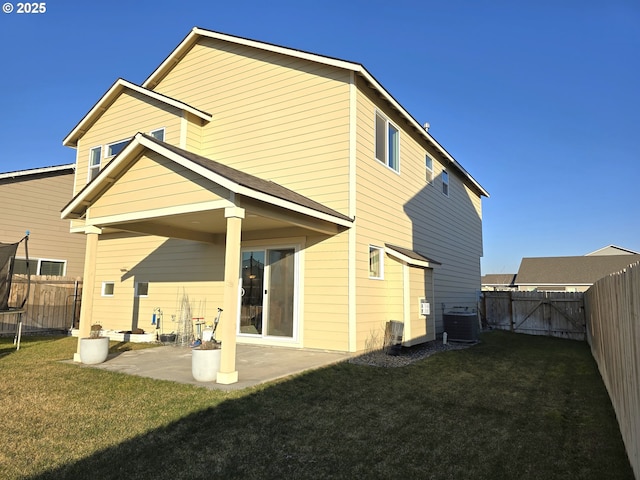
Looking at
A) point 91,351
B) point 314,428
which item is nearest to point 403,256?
point 314,428

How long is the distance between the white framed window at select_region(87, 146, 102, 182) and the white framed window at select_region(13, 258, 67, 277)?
4737 millimetres

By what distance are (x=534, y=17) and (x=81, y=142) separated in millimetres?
14404

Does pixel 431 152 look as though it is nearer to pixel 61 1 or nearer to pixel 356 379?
pixel 356 379

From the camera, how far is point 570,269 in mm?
32250

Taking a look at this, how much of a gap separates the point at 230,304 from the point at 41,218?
1371cm

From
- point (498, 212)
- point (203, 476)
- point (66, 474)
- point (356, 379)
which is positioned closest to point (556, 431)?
point (356, 379)

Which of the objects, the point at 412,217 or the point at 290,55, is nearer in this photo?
the point at 290,55

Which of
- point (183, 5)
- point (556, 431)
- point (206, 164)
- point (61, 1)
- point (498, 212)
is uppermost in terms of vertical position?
point (183, 5)

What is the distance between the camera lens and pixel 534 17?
10.4m

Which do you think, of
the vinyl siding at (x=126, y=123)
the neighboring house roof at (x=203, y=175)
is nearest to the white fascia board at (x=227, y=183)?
the neighboring house roof at (x=203, y=175)

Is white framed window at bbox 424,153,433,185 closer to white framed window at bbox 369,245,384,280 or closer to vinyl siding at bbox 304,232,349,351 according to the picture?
white framed window at bbox 369,245,384,280

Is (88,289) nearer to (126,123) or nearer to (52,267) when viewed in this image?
(126,123)

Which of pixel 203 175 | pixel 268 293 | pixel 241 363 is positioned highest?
pixel 203 175

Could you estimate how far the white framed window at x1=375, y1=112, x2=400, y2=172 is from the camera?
1028 cm
